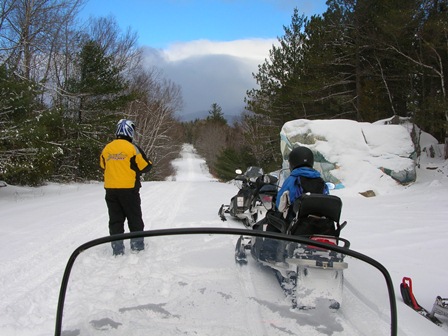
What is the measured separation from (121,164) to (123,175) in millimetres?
134

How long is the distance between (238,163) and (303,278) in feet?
100

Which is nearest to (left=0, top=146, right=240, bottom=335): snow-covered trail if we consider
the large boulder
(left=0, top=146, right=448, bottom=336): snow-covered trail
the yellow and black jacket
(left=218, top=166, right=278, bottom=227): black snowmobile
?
(left=0, top=146, right=448, bottom=336): snow-covered trail

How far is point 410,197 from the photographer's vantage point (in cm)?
1044

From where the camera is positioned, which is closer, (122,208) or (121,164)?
(121,164)

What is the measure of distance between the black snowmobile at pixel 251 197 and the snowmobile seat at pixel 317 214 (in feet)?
9.98

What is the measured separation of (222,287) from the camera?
1.68 meters

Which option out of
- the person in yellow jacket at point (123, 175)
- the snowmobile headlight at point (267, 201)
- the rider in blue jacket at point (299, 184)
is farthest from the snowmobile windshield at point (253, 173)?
the rider in blue jacket at point (299, 184)

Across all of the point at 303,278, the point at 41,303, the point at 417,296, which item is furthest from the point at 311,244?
the point at 417,296

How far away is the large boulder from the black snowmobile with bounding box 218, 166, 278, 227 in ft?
21.6

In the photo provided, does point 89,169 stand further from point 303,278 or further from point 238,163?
point 303,278

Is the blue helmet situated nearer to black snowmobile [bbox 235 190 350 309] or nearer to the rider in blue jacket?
the rider in blue jacket

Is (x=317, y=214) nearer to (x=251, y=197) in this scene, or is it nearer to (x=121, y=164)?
(x=121, y=164)

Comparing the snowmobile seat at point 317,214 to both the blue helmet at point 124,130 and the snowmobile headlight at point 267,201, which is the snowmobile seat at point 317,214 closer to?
the blue helmet at point 124,130

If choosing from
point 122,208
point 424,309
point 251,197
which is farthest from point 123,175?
point 424,309
